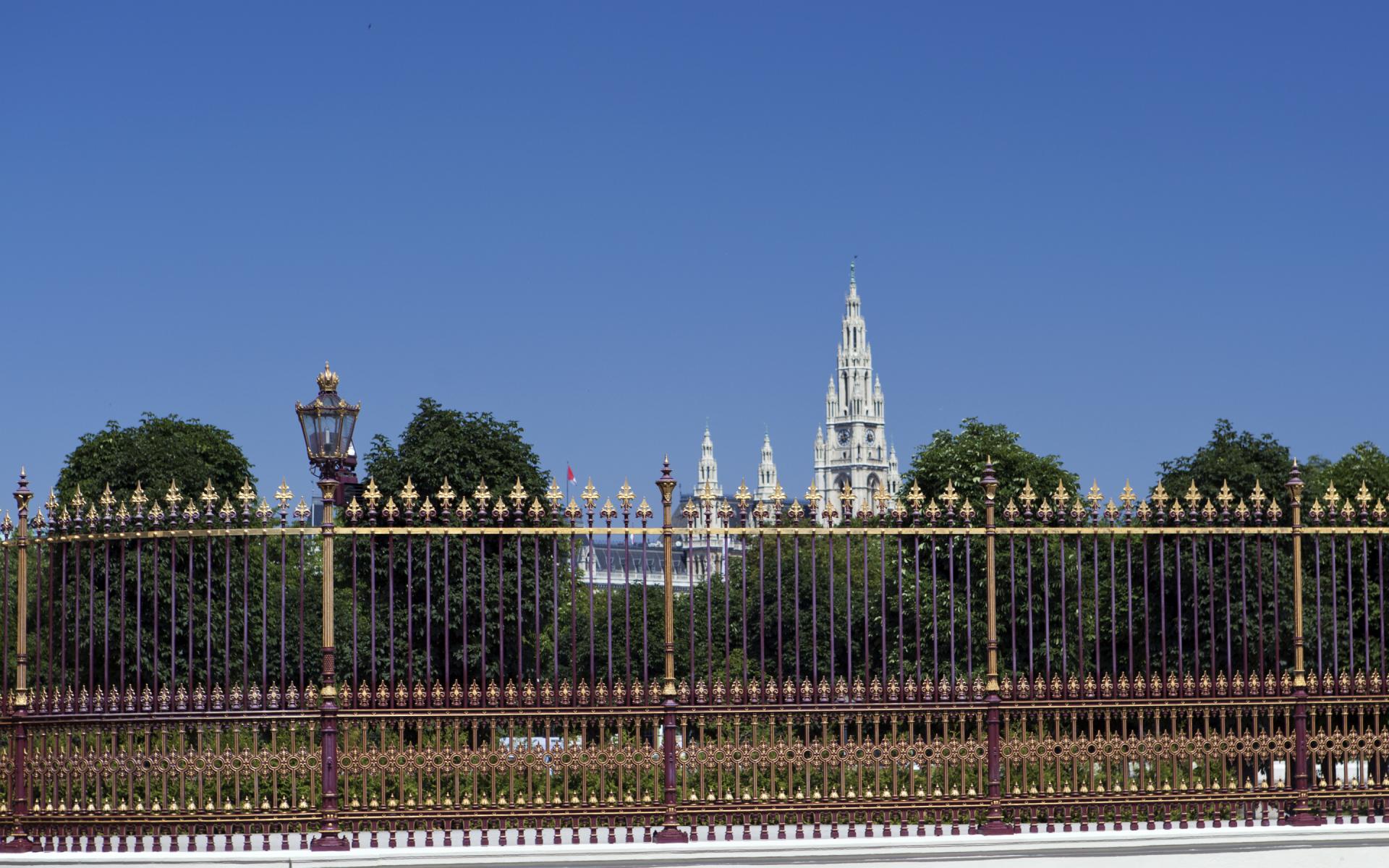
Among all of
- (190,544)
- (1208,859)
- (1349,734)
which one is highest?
(190,544)

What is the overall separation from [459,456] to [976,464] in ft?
36.2

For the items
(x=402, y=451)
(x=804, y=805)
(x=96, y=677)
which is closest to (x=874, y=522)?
(x=804, y=805)

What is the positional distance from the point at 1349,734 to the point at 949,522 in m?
4.26

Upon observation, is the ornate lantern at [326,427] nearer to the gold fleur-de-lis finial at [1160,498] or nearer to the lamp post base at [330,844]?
the lamp post base at [330,844]

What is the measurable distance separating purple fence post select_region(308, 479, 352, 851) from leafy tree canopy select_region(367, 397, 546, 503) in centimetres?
1751

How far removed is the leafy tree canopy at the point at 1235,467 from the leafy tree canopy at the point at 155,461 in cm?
1838

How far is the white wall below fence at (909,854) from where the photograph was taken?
585 inches

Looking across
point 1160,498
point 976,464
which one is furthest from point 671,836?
point 976,464

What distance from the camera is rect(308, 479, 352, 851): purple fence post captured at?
1491 centimetres

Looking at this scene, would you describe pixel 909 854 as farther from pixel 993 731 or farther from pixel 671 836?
pixel 671 836

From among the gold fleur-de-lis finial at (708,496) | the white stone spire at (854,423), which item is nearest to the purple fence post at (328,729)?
the gold fleur-de-lis finial at (708,496)

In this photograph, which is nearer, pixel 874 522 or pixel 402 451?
pixel 874 522

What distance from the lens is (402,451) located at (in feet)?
114

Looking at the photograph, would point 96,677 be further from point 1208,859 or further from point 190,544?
point 1208,859
